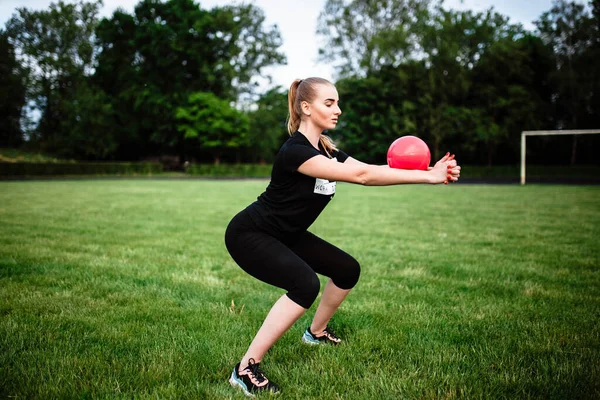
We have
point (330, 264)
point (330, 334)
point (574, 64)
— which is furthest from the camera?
point (574, 64)

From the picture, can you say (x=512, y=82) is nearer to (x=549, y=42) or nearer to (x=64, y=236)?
(x=549, y=42)

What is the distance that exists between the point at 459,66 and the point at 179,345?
162ft

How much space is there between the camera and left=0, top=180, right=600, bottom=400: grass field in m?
2.89

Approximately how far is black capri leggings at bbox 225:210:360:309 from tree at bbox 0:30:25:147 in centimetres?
6351

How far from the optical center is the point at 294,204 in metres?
2.93

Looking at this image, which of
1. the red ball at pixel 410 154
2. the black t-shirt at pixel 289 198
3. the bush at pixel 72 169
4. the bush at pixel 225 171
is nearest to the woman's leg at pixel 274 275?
the black t-shirt at pixel 289 198

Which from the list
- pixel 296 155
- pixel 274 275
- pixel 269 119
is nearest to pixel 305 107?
pixel 296 155

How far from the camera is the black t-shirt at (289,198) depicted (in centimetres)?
283

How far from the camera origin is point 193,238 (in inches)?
332

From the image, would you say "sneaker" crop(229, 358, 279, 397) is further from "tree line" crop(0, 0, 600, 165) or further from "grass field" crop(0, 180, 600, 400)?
"tree line" crop(0, 0, 600, 165)

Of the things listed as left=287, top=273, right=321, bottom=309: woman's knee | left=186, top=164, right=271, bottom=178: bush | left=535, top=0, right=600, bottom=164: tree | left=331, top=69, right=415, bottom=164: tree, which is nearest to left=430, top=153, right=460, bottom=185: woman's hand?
left=287, top=273, right=321, bottom=309: woman's knee

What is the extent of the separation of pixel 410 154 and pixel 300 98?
87cm

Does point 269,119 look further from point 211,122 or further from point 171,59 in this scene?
point 171,59

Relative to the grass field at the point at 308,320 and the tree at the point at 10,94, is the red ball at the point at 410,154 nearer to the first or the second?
the grass field at the point at 308,320
